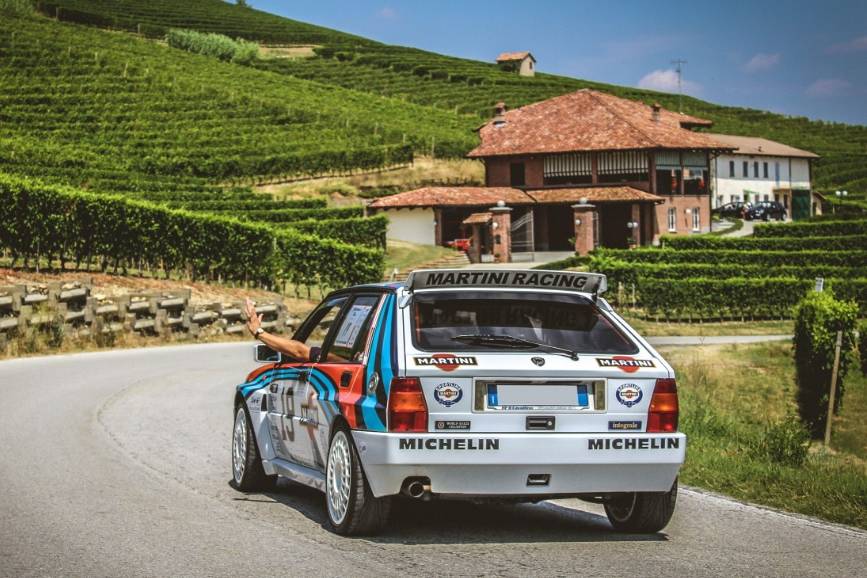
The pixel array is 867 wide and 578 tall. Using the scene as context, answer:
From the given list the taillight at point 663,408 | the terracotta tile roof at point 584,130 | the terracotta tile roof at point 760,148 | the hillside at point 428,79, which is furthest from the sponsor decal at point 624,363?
the hillside at point 428,79

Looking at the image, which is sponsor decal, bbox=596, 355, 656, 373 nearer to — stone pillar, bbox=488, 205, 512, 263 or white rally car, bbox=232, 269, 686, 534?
white rally car, bbox=232, 269, 686, 534

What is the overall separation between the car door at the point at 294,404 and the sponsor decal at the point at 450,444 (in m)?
1.49

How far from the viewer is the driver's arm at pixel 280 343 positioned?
945 cm

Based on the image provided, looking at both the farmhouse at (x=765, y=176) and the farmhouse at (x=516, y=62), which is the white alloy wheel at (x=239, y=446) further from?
the farmhouse at (x=516, y=62)

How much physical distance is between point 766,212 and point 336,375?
84782 mm

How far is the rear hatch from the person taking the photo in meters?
7.68

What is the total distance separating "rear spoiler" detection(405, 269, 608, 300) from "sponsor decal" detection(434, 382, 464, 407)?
0.82 m

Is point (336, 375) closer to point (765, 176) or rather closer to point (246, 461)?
point (246, 461)

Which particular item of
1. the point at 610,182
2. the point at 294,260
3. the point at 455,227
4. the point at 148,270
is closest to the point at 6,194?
the point at 148,270

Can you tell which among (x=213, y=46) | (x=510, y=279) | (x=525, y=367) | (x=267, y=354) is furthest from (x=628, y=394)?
(x=213, y=46)

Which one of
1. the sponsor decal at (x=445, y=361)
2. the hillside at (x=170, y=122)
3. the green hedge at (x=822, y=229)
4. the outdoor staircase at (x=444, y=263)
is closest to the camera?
the sponsor decal at (x=445, y=361)

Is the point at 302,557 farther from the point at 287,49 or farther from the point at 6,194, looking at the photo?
the point at 287,49

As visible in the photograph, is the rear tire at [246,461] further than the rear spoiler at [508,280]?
Yes

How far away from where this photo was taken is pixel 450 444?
7.61 meters
